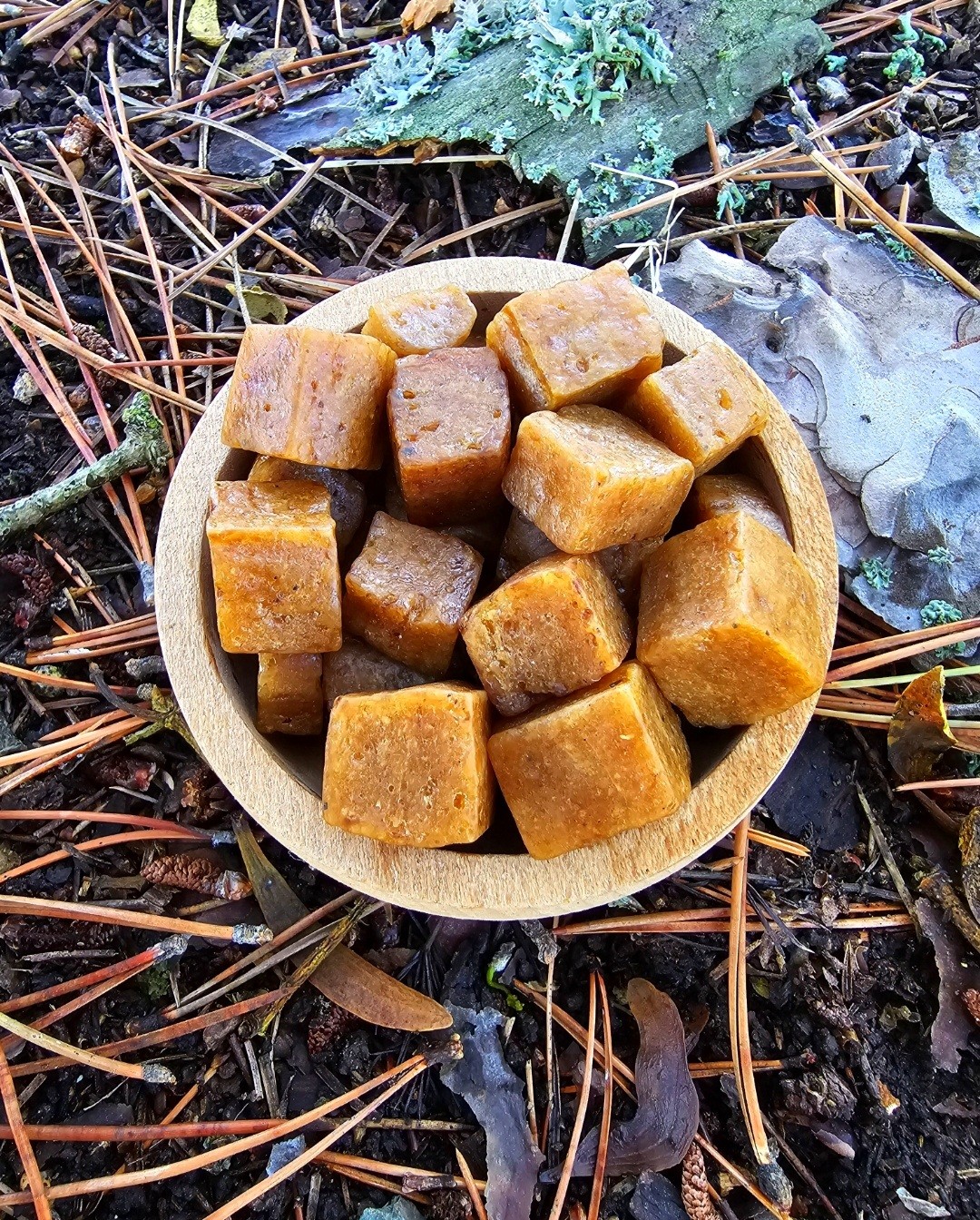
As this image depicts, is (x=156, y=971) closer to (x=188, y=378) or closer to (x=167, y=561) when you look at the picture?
(x=167, y=561)

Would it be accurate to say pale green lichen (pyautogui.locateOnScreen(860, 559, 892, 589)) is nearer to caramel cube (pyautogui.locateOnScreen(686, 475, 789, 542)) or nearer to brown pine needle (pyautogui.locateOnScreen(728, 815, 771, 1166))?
caramel cube (pyautogui.locateOnScreen(686, 475, 789, 542))

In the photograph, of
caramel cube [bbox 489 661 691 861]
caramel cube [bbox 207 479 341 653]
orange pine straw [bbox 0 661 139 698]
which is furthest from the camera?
orange pine straw [bbox 0 661 139 698]

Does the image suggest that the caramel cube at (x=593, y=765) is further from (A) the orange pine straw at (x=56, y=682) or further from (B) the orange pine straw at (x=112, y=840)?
(A) the orange pine straw at (x=56, y=682)

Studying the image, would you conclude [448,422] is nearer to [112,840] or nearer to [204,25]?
[112,840]

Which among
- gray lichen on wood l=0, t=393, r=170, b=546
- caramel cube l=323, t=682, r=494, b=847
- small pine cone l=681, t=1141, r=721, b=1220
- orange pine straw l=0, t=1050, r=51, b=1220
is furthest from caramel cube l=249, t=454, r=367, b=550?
small pine cone l=681, t=1141, r=721, b=1220

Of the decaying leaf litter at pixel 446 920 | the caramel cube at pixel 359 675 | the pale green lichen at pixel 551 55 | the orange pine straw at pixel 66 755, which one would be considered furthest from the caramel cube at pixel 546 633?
the pale green lichen at pixel 551 55

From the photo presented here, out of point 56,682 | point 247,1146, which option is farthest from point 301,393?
point 247,1146
